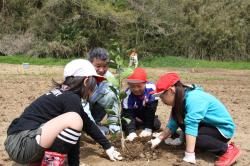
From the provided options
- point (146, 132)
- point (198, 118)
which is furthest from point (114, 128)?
point (198, 118)

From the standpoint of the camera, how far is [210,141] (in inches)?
151

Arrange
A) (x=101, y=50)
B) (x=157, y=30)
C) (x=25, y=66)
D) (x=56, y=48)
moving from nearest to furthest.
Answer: (x=101, y=50), (x=25, y=66), (x=56, y=48), (x=157, y=30)

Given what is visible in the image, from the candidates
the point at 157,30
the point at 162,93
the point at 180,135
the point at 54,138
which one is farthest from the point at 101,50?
the point at 157,30

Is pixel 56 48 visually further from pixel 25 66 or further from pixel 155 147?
pixel 155 147

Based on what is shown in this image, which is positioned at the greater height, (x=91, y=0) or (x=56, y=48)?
(x=91, y=0)

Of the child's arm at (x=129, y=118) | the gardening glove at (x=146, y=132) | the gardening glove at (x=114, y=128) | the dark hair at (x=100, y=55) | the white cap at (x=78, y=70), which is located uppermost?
the dark hair at (x=100, y=55)

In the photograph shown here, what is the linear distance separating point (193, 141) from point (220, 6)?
21602mm

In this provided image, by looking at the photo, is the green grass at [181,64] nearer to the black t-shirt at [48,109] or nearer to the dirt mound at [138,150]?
the dirt mound at [138,150]

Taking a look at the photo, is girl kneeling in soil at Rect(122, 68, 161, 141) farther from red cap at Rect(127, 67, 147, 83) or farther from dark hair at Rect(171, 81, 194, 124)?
dark hair at Rect(171, 81, 194, 124)

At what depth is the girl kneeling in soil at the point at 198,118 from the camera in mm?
3688

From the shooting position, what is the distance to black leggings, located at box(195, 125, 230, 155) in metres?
3.85

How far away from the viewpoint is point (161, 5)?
76.4 ft

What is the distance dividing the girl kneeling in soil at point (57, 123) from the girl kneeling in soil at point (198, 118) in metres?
0.75

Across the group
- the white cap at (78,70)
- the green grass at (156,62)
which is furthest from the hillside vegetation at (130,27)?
the white cap at (78,70)
